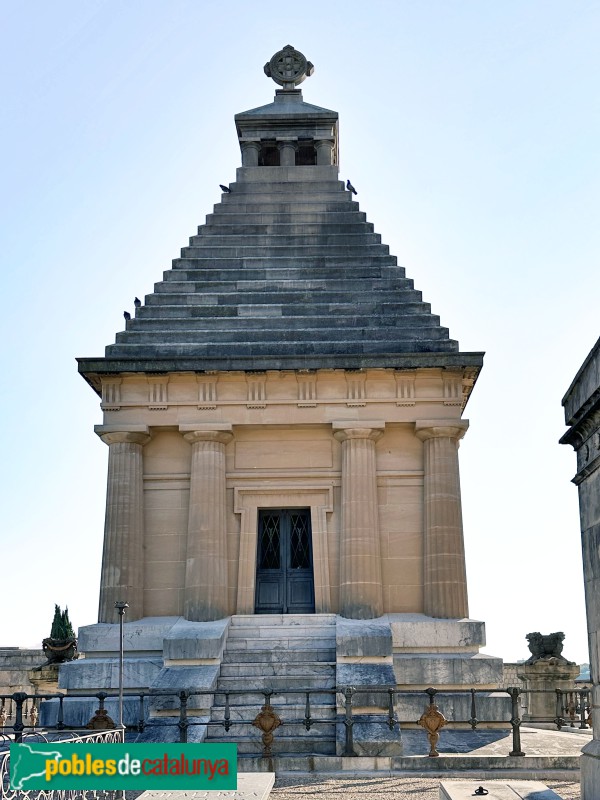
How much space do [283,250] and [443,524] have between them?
953cm

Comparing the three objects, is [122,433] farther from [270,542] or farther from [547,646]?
[547,646]

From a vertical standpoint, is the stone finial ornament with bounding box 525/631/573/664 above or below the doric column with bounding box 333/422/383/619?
below

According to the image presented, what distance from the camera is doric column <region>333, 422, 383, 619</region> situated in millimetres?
25656

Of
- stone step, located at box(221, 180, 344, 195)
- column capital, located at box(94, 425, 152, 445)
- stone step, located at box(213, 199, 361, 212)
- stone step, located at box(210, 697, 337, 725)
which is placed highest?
stone step, located at box(221, 180, 344, 195)

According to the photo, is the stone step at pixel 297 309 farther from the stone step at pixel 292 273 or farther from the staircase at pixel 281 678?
the staircase at pixel 281 678

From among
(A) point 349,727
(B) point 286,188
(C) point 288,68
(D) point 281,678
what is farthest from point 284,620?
(C) point 288,68

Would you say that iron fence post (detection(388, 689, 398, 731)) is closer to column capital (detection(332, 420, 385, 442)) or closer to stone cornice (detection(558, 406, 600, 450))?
column capital (detection(332, 420, 385, 442))

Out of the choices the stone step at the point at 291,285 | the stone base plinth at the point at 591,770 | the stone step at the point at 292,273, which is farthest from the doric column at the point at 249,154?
the stone base plinth at the point at 591,770

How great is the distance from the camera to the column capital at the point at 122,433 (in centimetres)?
2692

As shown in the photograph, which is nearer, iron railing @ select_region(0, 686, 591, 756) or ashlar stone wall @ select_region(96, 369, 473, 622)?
iron railing @ select_region(0, 686, 591, 756)

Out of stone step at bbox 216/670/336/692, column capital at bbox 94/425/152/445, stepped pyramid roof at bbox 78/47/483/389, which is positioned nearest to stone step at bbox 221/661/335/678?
stone step at bbox 216/670/336/692

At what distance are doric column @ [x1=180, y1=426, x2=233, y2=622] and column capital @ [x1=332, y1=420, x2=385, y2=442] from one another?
2.88m

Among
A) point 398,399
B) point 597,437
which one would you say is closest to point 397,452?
point 398,399

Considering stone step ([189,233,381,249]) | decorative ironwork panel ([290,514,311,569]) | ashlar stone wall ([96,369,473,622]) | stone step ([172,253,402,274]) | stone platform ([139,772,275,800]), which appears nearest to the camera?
stone platform ([139,772,275,800])
